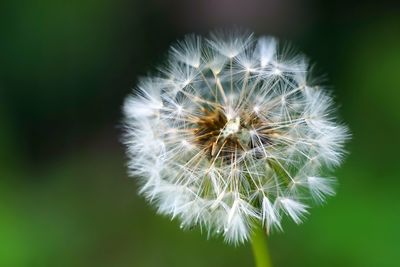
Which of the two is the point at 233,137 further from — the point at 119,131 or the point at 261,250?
the point at 119,131

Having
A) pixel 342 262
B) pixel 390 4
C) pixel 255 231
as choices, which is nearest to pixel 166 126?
pixel 255 231

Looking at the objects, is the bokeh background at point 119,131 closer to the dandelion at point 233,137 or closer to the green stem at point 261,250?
the dandelion at point 233,137

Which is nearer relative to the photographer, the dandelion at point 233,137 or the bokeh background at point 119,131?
the dandelion at point 233,137

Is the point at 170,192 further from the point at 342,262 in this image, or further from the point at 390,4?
the point at 390,4

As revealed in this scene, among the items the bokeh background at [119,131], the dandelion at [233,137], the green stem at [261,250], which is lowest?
the green stem at [261,250]

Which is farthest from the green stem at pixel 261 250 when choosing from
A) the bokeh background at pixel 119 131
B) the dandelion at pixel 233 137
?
the bokeh background at pixel 119 131

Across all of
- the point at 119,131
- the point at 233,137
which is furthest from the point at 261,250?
the point at 119,131

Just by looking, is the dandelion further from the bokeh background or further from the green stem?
the bokeh background
